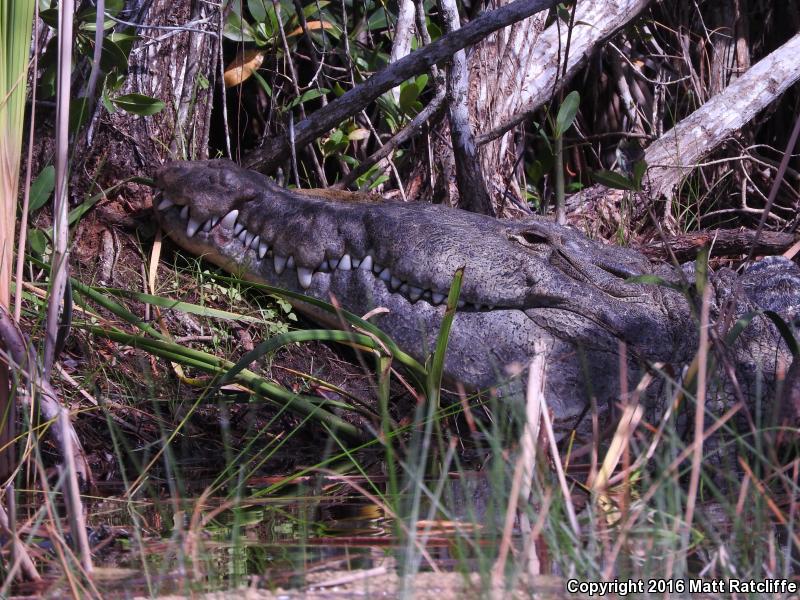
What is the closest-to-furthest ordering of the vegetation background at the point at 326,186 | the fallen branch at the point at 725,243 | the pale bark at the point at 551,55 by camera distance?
1. the vegetation background at the point at 326,186
2. the fallen branch at the point at 725,243
3. the pale bark at the point at 551,55

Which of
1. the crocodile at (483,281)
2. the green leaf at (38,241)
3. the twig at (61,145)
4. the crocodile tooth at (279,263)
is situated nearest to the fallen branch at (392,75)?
the crocodile at (483,281)

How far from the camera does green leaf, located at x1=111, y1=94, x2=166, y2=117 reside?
3455mm

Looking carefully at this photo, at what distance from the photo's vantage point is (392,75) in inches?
151

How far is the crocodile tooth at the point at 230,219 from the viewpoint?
3471 millimetres

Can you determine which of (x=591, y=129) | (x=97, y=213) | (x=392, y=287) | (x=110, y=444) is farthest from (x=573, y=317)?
(x=591, y=129)

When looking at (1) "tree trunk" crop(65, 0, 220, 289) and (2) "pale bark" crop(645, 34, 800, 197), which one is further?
(2) "pale bark" crop(645, 34, 800, 197)

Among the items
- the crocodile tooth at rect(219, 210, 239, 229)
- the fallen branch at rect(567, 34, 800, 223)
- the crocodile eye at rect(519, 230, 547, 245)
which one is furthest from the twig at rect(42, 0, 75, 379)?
the fallen branch at rect(567, 34, 800, 223)

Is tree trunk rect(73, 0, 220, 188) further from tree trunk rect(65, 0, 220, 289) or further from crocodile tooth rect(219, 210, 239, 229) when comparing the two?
crocodile tooth rect(219, 210, 239, 229)

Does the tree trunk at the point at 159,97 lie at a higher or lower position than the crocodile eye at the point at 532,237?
higher

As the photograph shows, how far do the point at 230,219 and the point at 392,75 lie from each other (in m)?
0.95

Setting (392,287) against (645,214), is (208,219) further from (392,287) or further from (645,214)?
(645,214)

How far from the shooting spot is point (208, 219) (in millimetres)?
3510

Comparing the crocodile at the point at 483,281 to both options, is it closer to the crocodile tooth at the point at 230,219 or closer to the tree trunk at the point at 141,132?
the crocodile tooth at the point at 230,219

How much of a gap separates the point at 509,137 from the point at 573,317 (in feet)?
7.77
